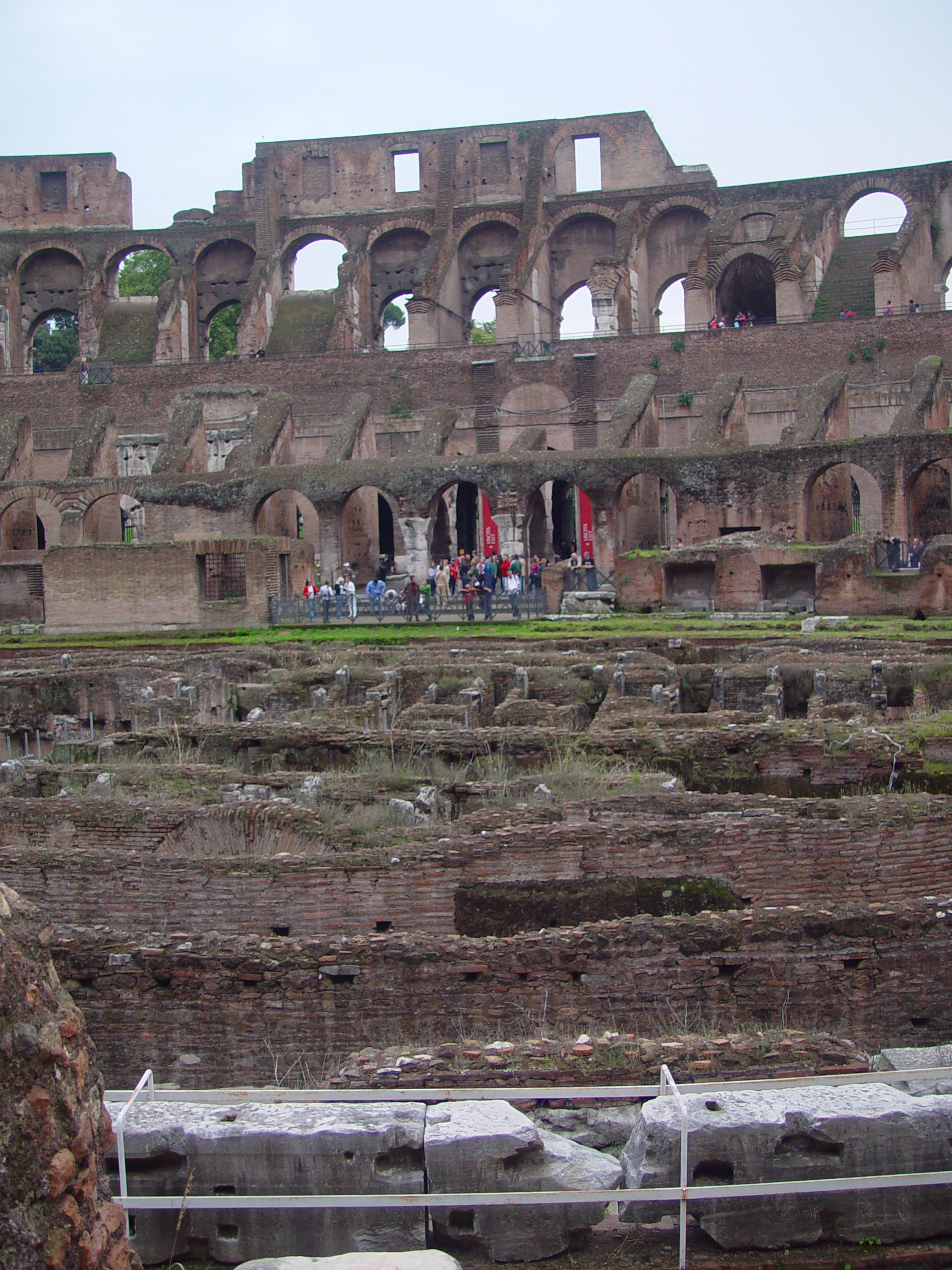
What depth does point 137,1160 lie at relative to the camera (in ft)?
14.5

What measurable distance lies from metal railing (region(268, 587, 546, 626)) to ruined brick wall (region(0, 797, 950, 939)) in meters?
18.9

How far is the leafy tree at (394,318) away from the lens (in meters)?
76.1

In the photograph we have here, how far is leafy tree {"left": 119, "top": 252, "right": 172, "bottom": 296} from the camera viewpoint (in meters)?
58.8

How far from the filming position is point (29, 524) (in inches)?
1505

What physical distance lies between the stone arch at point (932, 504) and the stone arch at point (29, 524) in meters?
22.2

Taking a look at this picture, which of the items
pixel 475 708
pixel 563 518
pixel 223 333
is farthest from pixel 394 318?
pixel 475 708

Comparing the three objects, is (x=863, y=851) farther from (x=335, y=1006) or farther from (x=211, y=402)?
(x=211, y=402)

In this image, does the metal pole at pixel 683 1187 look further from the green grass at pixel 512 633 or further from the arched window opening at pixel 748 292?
the arched window opening at pixel 748 292

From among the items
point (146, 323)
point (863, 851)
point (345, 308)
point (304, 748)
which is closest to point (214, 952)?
point (863, 851)

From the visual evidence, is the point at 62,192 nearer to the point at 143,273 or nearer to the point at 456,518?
the point at 143,273

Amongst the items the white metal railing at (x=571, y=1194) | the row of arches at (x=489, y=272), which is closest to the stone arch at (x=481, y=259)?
the row of arches at (x=489, y=272)

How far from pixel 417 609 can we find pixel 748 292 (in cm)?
2467

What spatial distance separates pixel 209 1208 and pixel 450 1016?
6.46 ft

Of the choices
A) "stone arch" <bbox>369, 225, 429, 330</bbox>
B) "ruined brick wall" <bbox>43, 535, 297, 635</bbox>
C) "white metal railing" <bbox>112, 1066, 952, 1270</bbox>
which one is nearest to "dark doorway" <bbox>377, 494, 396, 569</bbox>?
"ruined brick wall" <bbox>43, 535, 297, 635</bbox>
